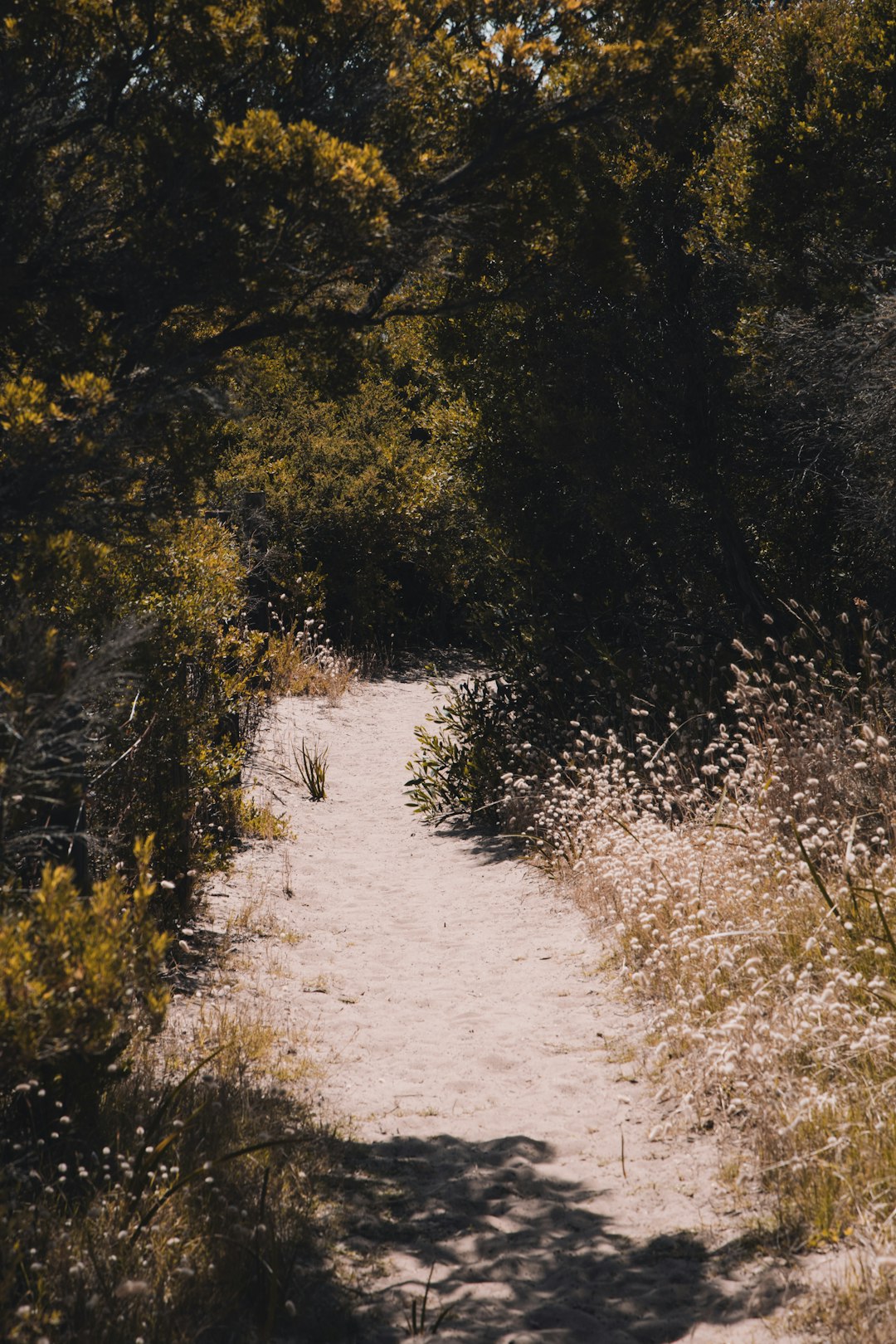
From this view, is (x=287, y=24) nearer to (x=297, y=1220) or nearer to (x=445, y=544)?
(x=297, y=1220)

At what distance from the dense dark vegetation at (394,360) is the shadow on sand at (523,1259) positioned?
101cm

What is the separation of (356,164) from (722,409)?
5.10m

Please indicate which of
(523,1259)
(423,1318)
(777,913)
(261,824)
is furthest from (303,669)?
(423,1318)

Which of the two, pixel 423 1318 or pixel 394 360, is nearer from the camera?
pixel 423 1318

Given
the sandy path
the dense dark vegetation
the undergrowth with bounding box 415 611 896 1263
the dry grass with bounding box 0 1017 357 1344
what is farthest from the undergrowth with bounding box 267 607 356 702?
the dry grass with bounding box 0 1017 357 1344

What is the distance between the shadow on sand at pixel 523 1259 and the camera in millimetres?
3150

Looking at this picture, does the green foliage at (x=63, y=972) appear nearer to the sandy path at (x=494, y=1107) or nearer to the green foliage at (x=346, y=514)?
the sandy path at (x=494, y=1107)

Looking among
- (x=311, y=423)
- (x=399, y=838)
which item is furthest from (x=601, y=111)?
(x=311, y=423)

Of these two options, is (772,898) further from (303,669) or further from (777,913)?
(303,669)

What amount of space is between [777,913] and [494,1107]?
4.89ft

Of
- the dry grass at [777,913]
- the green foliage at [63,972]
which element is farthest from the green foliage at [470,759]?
the green foliage at [63,972]

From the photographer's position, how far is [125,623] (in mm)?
3666

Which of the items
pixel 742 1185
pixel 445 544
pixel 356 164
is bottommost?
pixel 742 1185

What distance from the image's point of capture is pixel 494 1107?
4.71m
